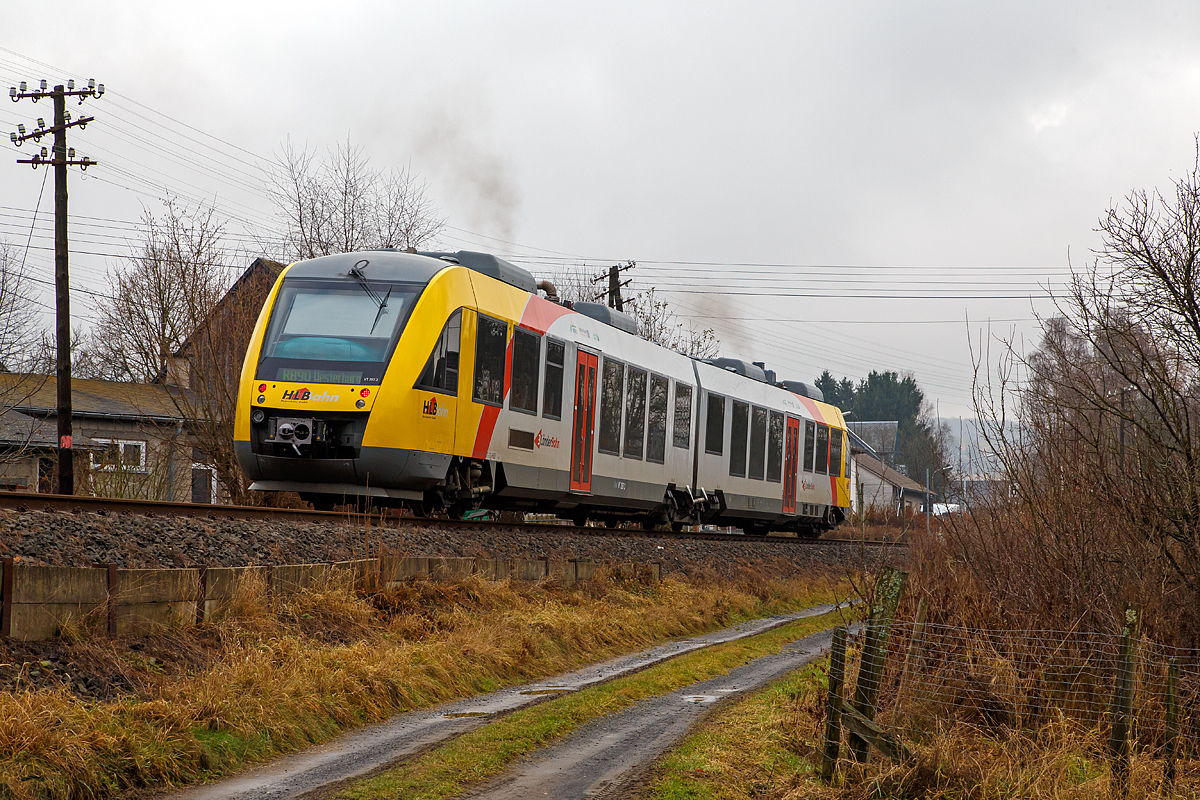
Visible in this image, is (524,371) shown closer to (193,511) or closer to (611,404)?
(611,404)

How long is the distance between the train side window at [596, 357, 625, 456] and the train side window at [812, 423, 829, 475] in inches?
425

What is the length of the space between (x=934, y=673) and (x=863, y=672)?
5.00 feet

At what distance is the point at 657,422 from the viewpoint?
19672 millimetres

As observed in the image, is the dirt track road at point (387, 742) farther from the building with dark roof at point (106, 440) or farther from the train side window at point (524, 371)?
the building with dark roof at point (106, 440)

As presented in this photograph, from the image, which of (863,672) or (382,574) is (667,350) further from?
(863,672)

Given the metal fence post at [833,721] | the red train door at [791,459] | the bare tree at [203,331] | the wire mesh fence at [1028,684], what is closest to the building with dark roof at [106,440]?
the bare tree at [203,331]

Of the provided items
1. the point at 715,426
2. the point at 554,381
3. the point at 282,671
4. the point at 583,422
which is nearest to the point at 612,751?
the point at 282,671

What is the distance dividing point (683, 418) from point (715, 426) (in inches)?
65.1

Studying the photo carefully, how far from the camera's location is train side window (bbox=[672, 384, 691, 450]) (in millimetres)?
20609

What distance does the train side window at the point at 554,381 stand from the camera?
52.2 ft

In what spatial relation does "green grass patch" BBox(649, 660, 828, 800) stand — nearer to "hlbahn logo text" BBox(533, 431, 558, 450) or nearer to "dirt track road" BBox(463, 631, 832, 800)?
"dirt track road" BBox(463, 631, 832, 800)

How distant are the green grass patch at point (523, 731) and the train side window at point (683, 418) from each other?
764cm

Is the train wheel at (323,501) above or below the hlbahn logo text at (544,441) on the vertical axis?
below

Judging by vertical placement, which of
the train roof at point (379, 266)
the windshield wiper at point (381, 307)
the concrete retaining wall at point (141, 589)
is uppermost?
the train roof at point (379, 266)
